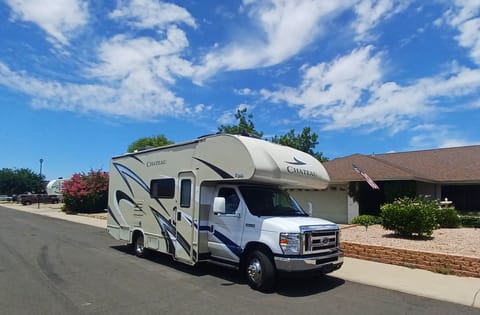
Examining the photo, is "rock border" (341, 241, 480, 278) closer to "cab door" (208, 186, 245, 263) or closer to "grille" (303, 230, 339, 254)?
"grille" (303, 230, 339, 254)

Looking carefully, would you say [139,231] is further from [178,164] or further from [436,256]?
[436,256]

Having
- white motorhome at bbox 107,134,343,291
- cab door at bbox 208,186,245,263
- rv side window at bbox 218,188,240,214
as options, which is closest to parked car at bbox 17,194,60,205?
white motorhome at bbox 107,134,343,291

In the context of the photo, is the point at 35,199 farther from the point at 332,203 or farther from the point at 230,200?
the point at 230,200

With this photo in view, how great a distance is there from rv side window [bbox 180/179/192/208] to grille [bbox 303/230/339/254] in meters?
3.23

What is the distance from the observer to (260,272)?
8109mm

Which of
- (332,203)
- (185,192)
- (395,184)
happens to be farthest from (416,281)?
(332,203)

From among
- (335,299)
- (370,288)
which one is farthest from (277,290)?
(370,288)

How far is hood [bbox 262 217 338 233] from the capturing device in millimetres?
7934

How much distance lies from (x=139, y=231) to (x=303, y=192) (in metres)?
15.9

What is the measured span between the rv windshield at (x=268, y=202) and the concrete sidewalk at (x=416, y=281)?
2.01 m

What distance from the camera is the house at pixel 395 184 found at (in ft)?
70.1

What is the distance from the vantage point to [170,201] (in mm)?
10562

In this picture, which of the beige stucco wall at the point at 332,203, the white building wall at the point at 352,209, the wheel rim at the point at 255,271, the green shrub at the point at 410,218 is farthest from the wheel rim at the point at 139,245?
the white building wall at the point at 352,209

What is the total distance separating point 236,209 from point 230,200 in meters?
0.31
